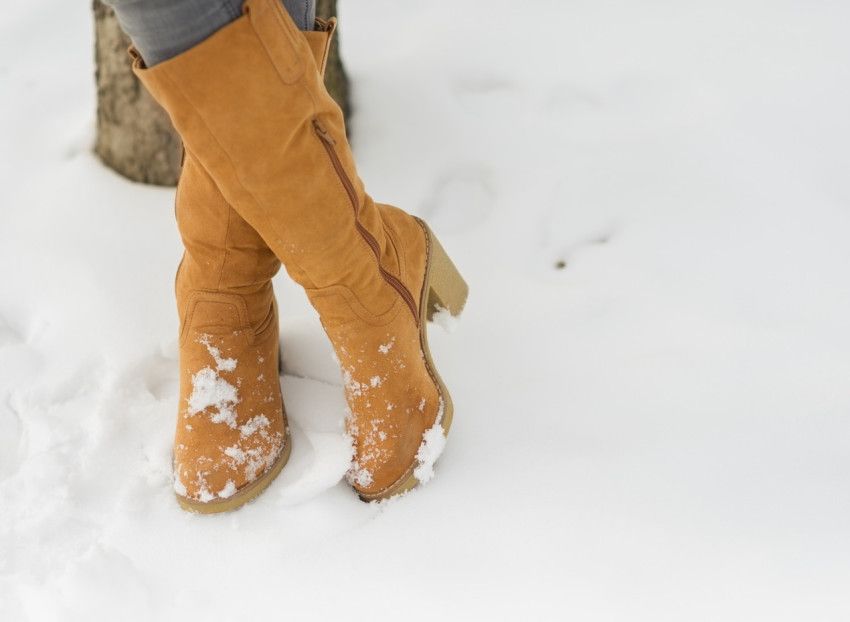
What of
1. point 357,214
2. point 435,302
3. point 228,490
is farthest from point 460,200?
point 228,490

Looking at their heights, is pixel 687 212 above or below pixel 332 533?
above

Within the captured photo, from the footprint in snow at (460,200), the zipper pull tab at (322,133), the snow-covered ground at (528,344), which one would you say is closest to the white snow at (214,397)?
the snow-covered ground at (528,344)

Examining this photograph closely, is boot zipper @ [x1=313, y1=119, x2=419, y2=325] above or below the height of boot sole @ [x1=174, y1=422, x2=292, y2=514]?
above

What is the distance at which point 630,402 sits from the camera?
1067 mm

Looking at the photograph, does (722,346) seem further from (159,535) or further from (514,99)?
(159,535)

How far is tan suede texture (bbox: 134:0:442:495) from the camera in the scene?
695 millimetres

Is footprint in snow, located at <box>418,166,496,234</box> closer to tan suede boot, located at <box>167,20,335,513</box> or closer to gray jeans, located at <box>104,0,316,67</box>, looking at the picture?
tan suede boot, located at <box>167,20,335,513</box>

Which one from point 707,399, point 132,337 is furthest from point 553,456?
point 132,337

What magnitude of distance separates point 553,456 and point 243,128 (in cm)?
58

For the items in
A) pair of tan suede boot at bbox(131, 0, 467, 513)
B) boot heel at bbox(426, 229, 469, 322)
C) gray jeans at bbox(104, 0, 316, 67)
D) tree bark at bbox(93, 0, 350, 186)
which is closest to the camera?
gray jeans at bbox(104, 0, 316, 67)

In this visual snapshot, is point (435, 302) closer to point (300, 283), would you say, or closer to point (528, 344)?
point (528, 344)

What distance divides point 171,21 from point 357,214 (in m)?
0.29

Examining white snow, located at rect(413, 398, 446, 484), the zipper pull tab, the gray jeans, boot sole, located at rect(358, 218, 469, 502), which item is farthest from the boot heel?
the gray jeans

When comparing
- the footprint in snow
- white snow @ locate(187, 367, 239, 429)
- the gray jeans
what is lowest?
white snow @ locate(187, 367, 239, 429)
